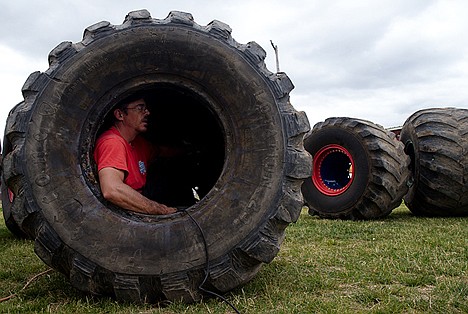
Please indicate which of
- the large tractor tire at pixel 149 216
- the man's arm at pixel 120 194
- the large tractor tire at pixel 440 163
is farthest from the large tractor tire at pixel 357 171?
the man's arm at pixel 120 194

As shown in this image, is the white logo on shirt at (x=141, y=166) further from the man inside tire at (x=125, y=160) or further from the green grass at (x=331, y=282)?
the green grass at (x=331, y=282)

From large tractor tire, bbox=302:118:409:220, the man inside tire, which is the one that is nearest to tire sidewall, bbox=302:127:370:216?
large tractor tire, bbox=302:118:409:220

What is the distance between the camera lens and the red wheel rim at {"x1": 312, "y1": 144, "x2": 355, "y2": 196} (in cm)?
762

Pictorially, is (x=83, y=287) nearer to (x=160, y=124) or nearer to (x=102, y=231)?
(x=102, y=231)

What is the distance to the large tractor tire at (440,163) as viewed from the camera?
23.1 feet

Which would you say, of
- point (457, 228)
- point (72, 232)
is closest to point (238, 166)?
point (72, 232)

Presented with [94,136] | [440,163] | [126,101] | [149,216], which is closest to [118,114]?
[126,101]

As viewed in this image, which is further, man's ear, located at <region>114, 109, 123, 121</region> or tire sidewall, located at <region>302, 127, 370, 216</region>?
tire sidewall, located at <region>302, 127, 370, 216</region>

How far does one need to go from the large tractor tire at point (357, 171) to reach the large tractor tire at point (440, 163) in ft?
1.12

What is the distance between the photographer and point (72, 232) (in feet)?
9.09

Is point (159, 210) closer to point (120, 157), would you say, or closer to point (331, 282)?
point (120, 157)

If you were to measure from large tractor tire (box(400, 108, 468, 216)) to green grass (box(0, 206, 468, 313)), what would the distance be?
7.00ft

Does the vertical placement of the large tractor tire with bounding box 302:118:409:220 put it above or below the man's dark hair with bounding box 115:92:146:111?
below

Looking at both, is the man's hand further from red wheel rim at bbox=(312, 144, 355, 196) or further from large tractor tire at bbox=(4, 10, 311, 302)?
red wheel rim at bbox=(312, 144, 355, 196)
